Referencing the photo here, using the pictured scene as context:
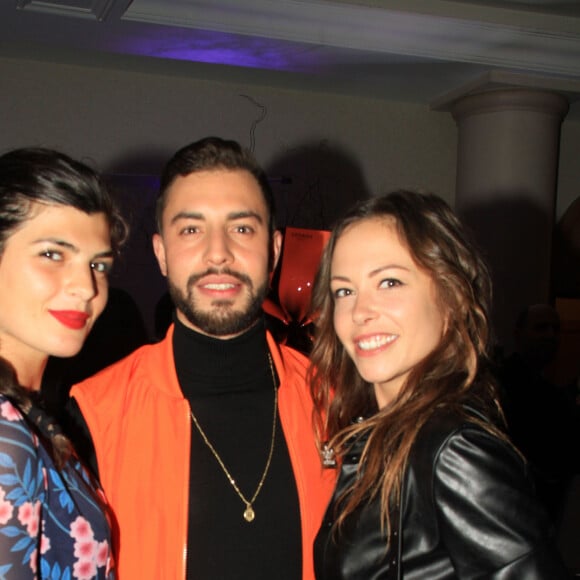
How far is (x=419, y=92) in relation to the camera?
5230 mm

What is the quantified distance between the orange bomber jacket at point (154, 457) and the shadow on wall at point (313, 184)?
132 inches

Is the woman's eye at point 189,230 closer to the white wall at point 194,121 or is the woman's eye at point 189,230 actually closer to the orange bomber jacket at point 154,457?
the orange bomber jacket at point 154,457

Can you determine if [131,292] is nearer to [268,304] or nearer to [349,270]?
[268,304]

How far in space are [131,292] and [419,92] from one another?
2472 mm

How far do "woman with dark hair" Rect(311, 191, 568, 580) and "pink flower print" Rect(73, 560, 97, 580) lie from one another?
0.47 m

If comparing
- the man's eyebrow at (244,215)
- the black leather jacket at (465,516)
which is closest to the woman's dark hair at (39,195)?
the man's eyebrow at (244,215)

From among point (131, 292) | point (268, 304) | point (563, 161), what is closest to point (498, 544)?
point (268, 304)

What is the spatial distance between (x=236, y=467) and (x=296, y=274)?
1.78 metres

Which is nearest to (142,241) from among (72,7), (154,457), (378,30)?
(72,7)

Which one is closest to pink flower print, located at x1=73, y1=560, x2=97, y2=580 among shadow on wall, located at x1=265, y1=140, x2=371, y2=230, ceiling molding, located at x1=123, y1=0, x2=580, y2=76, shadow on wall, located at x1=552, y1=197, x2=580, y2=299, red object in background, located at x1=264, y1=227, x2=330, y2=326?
red object in background, located at x1=264, y1=227, x2=330, y2=326

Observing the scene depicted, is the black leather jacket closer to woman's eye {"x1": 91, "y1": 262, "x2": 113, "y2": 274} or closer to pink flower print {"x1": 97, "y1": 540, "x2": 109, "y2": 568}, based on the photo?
pink flower print {"x1": 97, "y1": 540, "x2": 109, "y2": 568}

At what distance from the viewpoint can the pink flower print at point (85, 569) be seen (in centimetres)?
131

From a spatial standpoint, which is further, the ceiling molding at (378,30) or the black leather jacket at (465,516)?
the ceiling molding at (378,30)

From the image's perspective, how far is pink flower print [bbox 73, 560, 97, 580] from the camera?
4.30ft
